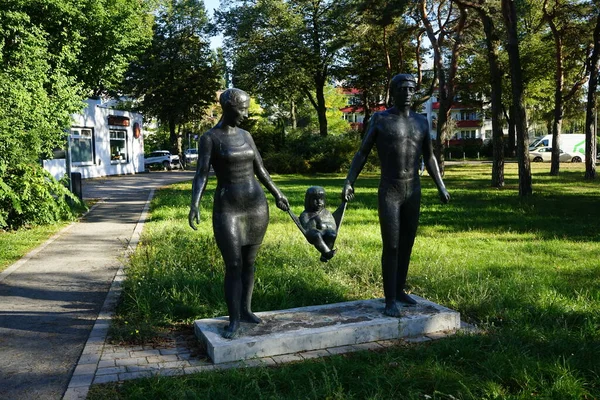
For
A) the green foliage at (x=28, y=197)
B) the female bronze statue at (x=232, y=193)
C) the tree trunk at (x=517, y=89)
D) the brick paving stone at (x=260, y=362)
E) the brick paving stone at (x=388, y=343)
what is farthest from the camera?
the tree trunk at (x=517, y=89)

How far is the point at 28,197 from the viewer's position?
41.4ft

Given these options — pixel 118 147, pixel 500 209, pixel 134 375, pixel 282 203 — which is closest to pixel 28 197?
pixel 282 203

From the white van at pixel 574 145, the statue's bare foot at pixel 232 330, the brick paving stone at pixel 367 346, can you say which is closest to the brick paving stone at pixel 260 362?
the statue's bare foot at pixel 232 330

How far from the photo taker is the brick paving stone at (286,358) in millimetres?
4820

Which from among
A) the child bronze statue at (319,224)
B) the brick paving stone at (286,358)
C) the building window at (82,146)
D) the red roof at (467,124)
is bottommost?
the brick paving stone at (286,358)

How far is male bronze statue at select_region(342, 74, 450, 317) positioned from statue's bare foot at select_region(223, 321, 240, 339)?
1481mm

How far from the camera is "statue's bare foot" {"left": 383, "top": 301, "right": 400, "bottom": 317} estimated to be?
5492 millimetres

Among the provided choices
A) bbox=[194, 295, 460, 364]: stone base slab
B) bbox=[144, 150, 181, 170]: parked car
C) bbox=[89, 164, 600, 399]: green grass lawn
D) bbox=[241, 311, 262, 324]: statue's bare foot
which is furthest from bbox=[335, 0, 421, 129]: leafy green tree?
bbox=[241, 311, 262, 324]: statue's bare foot

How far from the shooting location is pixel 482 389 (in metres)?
4.03

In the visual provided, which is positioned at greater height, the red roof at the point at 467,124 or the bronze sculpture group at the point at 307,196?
the red roof at the point at 467,124

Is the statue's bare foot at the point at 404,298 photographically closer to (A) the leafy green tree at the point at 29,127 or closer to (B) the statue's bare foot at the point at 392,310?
(B) the statue's bare foot at the point at 392,310

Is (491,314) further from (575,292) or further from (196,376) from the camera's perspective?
(196,376)

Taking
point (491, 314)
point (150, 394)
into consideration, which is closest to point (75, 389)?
point (150, 394)

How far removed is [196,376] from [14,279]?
17.1 feet
